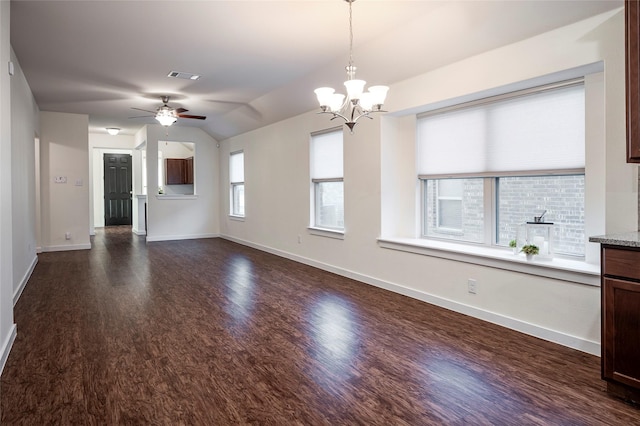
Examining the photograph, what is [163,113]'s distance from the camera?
6172mm

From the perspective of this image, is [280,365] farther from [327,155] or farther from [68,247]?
[68,247]

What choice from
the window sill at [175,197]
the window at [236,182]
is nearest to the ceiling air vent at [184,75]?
the window at [236,182]

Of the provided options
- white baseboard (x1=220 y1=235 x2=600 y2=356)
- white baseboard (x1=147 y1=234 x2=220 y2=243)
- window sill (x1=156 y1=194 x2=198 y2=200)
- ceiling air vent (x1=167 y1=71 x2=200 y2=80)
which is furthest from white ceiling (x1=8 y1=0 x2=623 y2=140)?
white baseboard (x1=147 y1=234 x2=220 y2=243)

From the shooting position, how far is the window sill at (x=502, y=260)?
2893 millimetres

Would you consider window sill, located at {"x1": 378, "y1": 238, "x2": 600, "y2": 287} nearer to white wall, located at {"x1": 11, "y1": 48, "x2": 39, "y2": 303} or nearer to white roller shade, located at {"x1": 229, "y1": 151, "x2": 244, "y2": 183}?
white wall, located at {"x1": 11, "y1": 48, "x2": 39, "y2": 303}

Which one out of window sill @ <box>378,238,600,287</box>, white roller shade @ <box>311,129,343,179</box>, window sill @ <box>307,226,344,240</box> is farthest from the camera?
white roller shade @ <box>311,129,343,179</box>

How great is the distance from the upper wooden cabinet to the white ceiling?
50 cm

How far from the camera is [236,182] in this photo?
9117mm

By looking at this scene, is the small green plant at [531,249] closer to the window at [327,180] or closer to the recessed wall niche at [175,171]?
the window at [327,180]

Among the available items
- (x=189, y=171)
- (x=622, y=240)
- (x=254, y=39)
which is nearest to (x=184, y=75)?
(x=254, y=39)

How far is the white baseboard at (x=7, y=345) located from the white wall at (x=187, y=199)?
20.6 feet

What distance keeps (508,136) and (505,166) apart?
28 centimetres

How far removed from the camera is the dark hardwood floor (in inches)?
82.9

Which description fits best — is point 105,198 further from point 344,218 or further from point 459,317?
point 459,317
